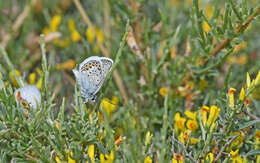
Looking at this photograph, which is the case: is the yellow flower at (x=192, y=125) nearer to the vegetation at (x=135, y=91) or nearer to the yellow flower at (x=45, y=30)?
the vegetation at (x=135, y=91)

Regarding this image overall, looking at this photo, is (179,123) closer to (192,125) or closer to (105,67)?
(192,125)

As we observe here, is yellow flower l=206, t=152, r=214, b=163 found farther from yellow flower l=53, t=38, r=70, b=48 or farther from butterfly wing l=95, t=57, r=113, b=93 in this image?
yellow flower l=53, t=38, r=70, b=48

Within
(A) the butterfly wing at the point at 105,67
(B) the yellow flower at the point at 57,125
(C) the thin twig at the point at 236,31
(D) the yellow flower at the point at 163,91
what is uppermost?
(C) the thin twig at the point at 236,31

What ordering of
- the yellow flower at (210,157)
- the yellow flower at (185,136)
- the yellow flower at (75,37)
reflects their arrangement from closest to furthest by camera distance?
the yellow flower at (210,157)
the yellow flower at (185,136)
the yellow flower at (75,37)

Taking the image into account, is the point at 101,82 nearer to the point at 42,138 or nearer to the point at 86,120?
the point at 86,120

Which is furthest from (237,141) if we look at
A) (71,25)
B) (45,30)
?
(45,30)

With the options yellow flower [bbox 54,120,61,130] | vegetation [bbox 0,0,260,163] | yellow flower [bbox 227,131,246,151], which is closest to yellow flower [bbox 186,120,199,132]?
vegetation [bbox 0,0,260,163]

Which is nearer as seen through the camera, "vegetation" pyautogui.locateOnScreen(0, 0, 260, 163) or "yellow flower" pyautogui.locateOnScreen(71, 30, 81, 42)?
"vegetation" pyautogui.locateOnScreen(0, 0, 260, 163)

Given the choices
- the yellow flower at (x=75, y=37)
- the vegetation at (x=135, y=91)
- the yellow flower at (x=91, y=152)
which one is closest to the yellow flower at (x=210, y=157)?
the vegetation at (x=135, y=91)
